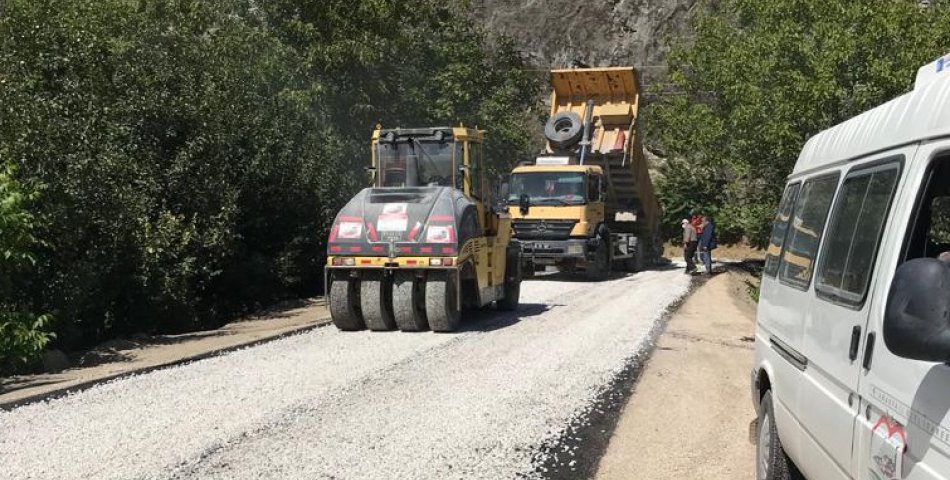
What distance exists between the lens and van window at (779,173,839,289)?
4.64 m

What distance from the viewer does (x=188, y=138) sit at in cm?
1814

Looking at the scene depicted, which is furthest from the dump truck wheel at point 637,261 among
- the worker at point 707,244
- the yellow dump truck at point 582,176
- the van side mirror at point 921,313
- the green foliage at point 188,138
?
the van side mirror at point 921,313

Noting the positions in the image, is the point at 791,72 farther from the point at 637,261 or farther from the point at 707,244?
the point at 637,261

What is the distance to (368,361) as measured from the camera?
10336 mm

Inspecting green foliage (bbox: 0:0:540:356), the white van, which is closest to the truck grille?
green foliage (bbox: 0:0:540:356)

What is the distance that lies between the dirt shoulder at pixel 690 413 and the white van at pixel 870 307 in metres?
1.17

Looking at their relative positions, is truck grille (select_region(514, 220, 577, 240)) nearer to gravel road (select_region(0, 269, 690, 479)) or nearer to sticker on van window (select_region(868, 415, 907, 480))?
gravel road (select_region(0, 269, 690, 479))

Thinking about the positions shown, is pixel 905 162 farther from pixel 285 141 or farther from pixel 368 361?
pixel 285 141

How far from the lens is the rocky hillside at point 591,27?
5772cm

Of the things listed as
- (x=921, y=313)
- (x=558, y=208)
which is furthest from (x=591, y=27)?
(x=921, y=313)

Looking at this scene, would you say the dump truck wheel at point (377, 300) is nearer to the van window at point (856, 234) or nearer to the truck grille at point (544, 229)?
the van window at point (856, 234)

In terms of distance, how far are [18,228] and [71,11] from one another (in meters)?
11.7

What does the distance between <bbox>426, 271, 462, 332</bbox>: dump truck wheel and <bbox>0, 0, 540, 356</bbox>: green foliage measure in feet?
17.3

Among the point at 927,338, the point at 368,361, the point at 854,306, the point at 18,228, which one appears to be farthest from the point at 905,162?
the point at 18,228
